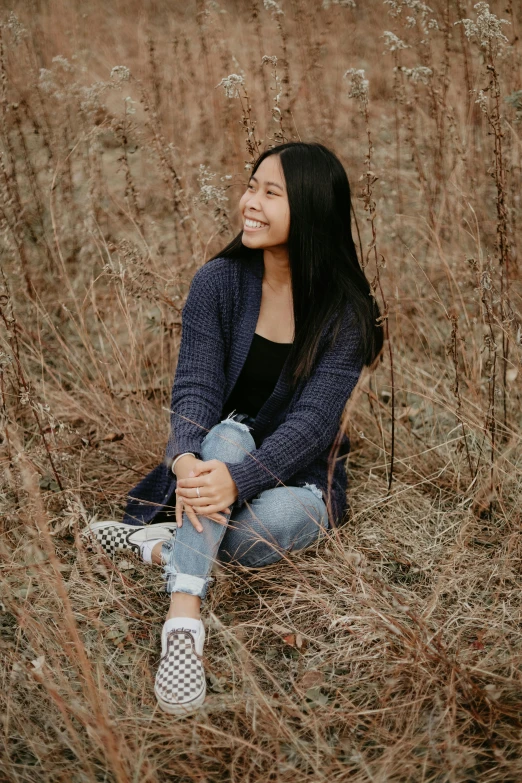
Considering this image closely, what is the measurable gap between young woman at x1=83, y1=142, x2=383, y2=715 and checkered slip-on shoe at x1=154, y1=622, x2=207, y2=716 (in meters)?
0.06

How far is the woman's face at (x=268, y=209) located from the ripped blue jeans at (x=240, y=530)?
0.58 m

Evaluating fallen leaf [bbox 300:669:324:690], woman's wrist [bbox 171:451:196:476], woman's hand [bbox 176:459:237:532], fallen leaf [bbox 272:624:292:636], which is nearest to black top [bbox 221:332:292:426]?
woman's wrist [bbox 171:451:196:476]

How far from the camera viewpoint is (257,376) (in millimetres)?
2139

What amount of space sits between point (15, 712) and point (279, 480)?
90cm

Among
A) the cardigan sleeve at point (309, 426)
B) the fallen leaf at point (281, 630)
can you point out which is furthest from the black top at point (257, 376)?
the fallen leaf at point (281, 630)

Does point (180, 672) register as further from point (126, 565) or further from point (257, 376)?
point (257, 376)

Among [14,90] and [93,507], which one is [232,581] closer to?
[93,507]

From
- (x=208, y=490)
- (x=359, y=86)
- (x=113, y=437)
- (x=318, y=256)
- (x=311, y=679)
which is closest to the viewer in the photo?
(x=311, y=679)

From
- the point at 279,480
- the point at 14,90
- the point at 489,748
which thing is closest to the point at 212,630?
the point at 279,480

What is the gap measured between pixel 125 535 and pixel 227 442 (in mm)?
493

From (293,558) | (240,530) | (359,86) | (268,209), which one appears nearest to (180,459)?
(240,530)

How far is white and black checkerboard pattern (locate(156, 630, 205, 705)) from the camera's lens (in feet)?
5.08

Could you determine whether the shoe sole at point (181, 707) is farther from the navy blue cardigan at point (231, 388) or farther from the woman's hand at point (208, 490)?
the navy blue cardigan at point (231, 388)

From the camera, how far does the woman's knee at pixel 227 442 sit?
193 centimetres
